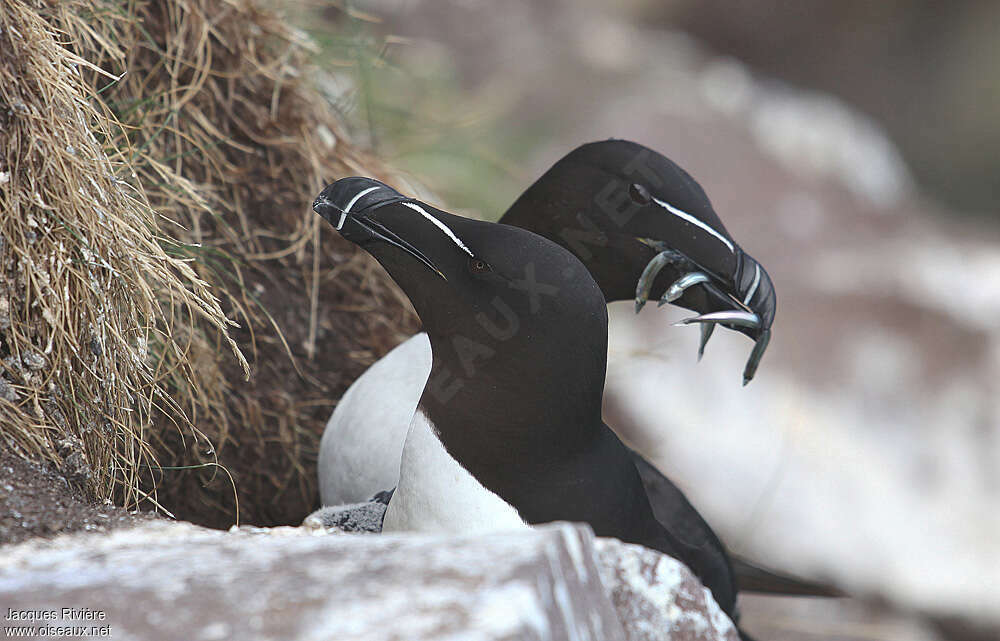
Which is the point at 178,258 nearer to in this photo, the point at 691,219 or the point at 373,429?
the point at 373,429

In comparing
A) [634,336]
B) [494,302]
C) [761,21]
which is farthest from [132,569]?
[761,21]

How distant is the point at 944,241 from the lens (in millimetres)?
5109

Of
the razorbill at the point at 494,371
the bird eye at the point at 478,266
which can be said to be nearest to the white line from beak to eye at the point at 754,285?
the razorbill at the point at 494,371

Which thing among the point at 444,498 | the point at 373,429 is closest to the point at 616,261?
the point at 373,429

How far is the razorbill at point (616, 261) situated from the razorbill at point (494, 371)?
0.45 m

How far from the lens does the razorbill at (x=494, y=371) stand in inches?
61.8

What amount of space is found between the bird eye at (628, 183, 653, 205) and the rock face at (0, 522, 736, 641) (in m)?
1.02

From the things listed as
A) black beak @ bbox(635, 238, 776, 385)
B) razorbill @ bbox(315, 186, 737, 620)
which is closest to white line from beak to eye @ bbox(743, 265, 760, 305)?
black beak @ bbox(635, 238, 776, 385)

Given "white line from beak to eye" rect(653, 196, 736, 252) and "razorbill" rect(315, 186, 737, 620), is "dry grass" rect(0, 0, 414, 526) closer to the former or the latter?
"razorbill" rect(315, 186, 737, 620)

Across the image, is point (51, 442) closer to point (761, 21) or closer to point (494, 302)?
point (494, 302)

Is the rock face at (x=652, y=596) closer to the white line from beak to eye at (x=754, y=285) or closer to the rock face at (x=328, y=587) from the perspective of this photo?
the rock face at (x=328, y=587)

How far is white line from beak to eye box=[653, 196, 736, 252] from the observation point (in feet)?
6.69

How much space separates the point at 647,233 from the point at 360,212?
670 mm

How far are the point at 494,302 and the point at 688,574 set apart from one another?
484 mm
